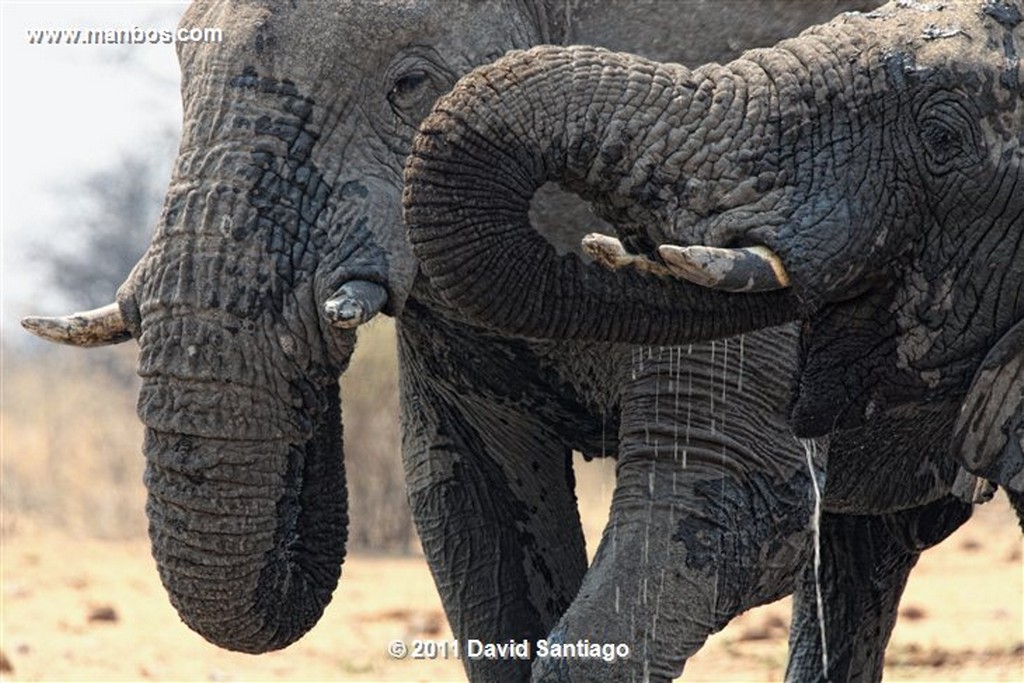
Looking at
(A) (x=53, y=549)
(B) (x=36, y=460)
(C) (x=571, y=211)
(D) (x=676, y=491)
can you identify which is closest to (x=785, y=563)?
(D) (x=676, y=491)

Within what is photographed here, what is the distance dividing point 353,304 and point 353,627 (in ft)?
16.8

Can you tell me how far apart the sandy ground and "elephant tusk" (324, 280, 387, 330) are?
331 cm

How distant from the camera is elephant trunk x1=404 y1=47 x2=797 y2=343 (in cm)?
432

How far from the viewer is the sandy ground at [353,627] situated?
8.62 m

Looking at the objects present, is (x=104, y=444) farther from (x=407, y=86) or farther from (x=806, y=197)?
(x=806, y=197)

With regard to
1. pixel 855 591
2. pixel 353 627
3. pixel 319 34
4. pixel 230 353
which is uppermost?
pixel 319 34

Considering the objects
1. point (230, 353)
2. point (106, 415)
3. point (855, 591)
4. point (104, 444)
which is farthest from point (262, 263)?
point (106, 415)

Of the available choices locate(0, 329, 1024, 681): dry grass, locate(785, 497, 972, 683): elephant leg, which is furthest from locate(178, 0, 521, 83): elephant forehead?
locate(0, 329, 1024, 681): dry grass

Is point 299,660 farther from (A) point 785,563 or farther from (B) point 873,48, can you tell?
(B) point 873,48

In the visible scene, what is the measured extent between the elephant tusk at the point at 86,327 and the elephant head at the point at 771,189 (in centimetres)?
110

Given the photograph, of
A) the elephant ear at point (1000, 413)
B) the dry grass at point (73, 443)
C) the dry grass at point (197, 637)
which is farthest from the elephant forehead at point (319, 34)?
the dry grass at point (73, 443)

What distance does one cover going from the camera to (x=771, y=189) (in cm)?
437

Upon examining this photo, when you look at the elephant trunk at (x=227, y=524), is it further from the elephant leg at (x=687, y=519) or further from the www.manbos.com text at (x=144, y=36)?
the www.manbos.com text at (x=144, y=36)

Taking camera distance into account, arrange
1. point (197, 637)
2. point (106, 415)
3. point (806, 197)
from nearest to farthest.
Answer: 1. point (806, 197)
2. point (197, 637)
3. point (106, 415)
